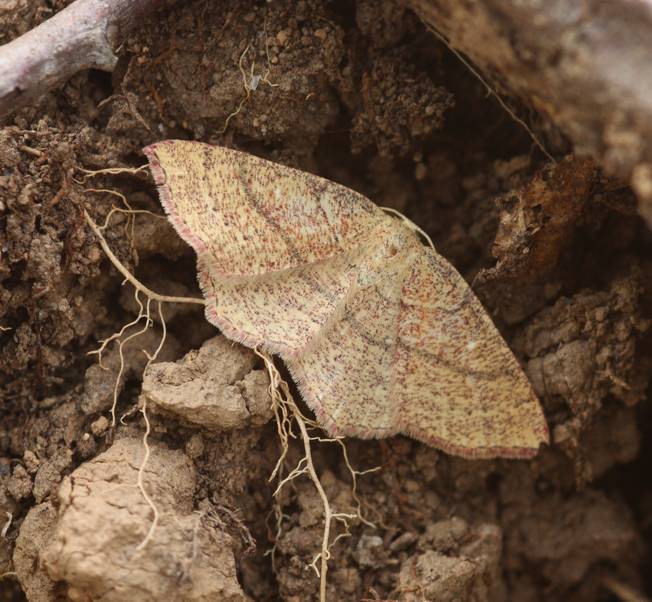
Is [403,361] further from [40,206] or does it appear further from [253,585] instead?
[40,206]

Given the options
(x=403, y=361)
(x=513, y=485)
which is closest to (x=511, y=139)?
(x=403, y=361)

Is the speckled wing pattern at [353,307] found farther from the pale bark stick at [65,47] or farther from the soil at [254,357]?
the pale bark stick at [65,47]

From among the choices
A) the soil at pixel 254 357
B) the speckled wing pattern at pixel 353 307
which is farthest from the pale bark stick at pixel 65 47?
the speckled wing pattern at pixel 353 307

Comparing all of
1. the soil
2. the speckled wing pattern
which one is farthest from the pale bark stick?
the speckled wing pattern

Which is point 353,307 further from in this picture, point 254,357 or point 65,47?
point 65,47

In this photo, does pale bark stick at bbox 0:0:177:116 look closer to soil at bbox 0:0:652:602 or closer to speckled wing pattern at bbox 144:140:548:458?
soil at bbox 0:0:652:602
